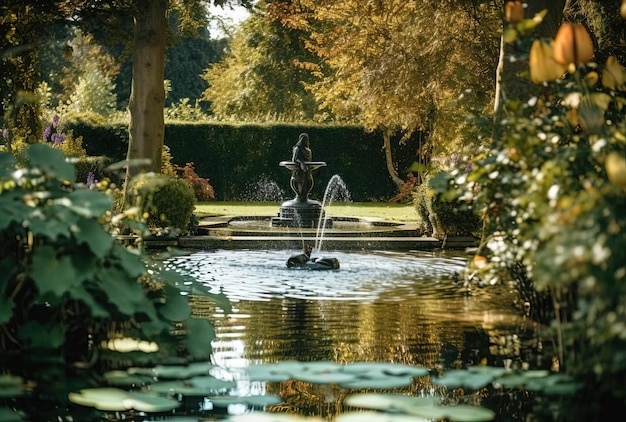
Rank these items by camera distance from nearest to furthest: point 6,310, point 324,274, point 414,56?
1. point 6,310
2. point 324,274
3. point 414,56

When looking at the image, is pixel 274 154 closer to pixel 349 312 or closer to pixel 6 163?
pixel 349 312

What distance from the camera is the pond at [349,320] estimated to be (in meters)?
6.05

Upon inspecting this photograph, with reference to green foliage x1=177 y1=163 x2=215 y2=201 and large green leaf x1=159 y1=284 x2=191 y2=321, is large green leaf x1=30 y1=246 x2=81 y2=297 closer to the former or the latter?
large green leaf x1=159 y1=284 x2=191 y2=321

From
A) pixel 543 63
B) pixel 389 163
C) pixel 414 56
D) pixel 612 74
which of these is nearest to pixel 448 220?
pixel 414 56

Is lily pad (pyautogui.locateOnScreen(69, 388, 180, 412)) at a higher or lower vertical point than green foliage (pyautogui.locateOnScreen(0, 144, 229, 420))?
lower

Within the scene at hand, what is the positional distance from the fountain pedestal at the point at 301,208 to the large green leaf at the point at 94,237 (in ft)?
41.0

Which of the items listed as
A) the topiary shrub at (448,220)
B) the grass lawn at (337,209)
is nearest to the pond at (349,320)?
the topiary shrub at (448,220)

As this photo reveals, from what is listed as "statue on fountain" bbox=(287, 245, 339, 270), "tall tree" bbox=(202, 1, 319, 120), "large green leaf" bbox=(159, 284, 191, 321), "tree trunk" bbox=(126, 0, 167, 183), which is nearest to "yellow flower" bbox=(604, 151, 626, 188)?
"large green leaf" bbox=(159, 284, 191, 321)

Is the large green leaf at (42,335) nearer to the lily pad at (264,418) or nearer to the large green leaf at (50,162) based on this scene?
the large green leaf at (50,162)

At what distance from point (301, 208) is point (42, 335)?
41.8 feet

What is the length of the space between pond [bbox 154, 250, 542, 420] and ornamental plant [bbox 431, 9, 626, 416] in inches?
23.9

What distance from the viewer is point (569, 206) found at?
3.82m

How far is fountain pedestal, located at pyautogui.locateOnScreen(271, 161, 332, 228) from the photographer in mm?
18062

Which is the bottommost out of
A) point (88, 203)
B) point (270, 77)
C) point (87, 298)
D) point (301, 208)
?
point (87, 298)
